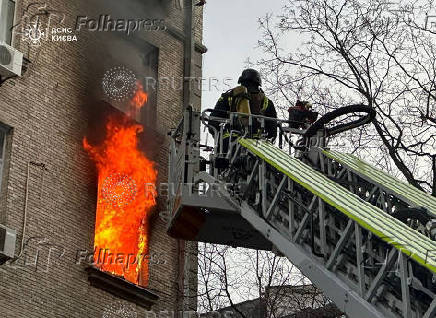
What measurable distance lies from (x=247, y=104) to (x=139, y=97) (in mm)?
5309

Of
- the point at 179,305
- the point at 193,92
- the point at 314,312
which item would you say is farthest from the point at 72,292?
the point at 193,92

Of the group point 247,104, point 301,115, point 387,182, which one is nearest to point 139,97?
point 301,115

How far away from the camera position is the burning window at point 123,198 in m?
15.1

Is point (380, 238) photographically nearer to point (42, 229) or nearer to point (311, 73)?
point (42, 229)

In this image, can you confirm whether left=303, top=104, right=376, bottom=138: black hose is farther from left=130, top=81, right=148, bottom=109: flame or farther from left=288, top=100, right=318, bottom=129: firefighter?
left=130, top=81, right=148, bottom=109: flame

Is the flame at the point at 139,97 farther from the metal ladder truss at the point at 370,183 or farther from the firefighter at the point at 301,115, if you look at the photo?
the metal ladder truss at the point at 370,183

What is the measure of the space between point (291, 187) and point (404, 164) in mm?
5274

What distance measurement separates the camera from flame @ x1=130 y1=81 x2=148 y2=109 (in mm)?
16625

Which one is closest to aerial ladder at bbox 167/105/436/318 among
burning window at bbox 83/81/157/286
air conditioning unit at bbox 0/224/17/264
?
air conditioning unit at bbox 0/224/17/264

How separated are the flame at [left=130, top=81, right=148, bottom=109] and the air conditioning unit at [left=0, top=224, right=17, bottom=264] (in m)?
4.77

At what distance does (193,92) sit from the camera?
1758 cm

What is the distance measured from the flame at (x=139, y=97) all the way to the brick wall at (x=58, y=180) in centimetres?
78

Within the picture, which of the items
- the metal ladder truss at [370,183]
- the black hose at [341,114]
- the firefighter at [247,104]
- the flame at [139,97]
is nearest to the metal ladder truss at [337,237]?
the black hose at [341,114]

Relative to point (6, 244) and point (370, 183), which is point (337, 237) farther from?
point (6, 244)
